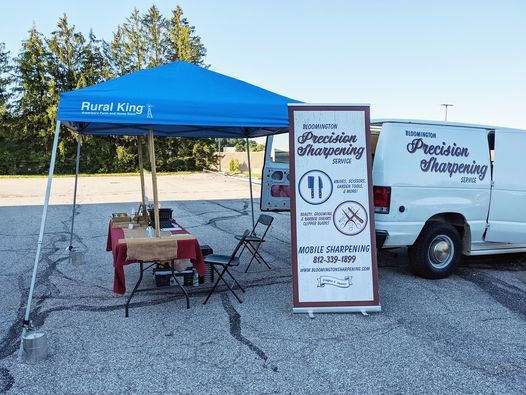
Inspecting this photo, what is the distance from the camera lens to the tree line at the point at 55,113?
32.1m

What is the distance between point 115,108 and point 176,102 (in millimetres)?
622

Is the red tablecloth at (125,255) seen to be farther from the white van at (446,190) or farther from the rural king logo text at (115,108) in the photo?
the white van at (446,190)

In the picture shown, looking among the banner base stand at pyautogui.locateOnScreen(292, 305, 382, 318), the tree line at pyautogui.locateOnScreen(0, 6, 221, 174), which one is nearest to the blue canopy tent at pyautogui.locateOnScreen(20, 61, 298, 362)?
the banner base stand at pyautogui.locateOnScreen(292, 305, 382, 318)

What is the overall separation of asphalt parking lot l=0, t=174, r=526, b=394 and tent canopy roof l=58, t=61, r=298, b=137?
2091 millimetres

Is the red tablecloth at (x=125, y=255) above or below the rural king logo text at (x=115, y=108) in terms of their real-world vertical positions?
below

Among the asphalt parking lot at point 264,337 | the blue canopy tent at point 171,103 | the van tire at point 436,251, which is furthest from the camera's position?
the van tire at point 436,251

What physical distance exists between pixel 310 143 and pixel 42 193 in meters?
16.8

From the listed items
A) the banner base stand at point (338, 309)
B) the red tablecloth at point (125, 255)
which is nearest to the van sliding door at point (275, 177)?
the red tablecloth at point (125, 255)

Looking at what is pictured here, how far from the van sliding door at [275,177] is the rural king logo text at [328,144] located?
359cm

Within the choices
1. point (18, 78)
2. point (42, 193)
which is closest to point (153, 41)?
point (18, 78)

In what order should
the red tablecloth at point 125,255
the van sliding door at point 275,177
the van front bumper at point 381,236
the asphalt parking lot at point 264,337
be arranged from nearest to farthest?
1. the asphalt parking lot at point 264,337
2. the red tablecloth at point 125,255
3. the van front bumper at point 381,236
4. the van sliding door at point 275,177

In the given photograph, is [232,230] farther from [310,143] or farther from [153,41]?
[153,41]

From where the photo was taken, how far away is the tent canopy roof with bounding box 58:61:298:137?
14.1 ft

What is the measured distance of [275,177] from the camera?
8.55m
